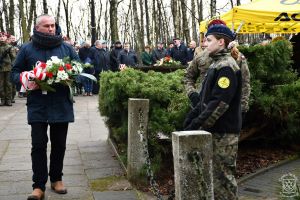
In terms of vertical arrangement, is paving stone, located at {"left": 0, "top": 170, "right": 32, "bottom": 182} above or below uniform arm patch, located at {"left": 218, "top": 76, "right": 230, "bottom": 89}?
below

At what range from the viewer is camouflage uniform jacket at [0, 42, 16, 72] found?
14.4 meters

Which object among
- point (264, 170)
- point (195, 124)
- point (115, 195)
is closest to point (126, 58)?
point (264, 170)

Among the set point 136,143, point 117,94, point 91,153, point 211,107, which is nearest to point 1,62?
point 91,153

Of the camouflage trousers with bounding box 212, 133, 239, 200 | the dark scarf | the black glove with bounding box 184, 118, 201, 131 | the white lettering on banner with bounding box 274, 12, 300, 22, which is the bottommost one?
the camouflage trousers with bounding box 212, 133, 239, 200

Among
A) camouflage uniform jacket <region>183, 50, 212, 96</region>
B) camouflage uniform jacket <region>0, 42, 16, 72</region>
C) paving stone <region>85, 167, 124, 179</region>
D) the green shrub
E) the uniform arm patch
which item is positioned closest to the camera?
the uniform arm patch

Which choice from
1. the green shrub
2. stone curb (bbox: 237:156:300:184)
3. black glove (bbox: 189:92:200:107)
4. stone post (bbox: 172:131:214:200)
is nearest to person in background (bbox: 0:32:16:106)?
the green shrub

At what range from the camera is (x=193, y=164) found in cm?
341

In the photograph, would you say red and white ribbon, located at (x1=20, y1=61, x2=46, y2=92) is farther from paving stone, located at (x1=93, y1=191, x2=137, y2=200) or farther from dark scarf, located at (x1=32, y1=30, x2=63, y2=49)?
paving stone, located at (x1=93, y1=191, x2=137, y2=200)

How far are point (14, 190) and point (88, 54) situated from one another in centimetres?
1264

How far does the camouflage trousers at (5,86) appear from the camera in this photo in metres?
14.6

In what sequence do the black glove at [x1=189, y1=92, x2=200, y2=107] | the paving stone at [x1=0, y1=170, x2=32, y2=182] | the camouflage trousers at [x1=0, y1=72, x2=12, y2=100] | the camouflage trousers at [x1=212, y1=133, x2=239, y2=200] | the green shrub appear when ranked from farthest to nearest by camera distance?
1. the camouflage trousers at [x1=0, y1=72, x2=12, y2=100]
2. the paving stone at [x1=0, y1=170, x2=32, y2=182]
3. the green shrub
4. the black glove at [x1=189, y1=92, x2=200, y2=107]
5. the camouflage trousers at [x1=212, y1=133, x2=239, y2=200]

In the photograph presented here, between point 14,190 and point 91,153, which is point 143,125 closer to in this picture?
point 14,190

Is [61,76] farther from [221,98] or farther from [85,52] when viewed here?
[85,52]

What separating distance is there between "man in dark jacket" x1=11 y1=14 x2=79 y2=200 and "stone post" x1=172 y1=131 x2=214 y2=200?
2.21 m
